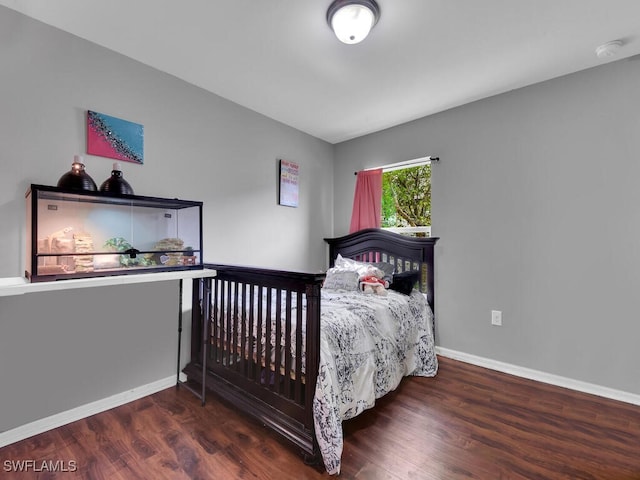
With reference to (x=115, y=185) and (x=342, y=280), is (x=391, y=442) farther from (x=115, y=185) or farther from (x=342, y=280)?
(x=115, y=185)

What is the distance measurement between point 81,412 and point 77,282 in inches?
40.0

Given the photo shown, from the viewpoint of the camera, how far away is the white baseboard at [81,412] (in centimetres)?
164

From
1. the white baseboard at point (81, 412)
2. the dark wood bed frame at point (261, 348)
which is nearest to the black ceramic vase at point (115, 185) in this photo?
the dark wood bed frame at point (261, 348)

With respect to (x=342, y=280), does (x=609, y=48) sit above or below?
above

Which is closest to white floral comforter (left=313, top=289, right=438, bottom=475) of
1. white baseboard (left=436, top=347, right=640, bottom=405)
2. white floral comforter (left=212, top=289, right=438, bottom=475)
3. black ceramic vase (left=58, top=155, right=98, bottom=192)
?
white floral comforter (left=212, top=289, right=438, bottom=475)

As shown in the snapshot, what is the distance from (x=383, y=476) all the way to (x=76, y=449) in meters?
1.60

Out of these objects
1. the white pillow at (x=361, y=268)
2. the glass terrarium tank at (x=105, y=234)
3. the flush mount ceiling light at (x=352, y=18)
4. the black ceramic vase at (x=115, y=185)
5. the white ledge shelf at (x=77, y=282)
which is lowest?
the white pillow at (x=361, y=268)

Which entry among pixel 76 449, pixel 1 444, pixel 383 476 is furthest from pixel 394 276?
pixel 1 444

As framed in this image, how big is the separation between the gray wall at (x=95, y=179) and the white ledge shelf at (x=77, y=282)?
1.47 ft

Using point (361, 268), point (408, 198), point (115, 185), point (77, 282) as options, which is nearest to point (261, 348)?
point (77, 282)

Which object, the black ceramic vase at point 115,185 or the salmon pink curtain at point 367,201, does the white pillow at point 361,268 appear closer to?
the salmon pink curtain at point 367,201

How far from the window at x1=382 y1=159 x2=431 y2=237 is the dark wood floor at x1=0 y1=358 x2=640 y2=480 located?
5.55ft

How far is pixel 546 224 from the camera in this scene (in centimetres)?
240

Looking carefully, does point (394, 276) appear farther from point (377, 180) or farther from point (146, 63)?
point (146, 63)
